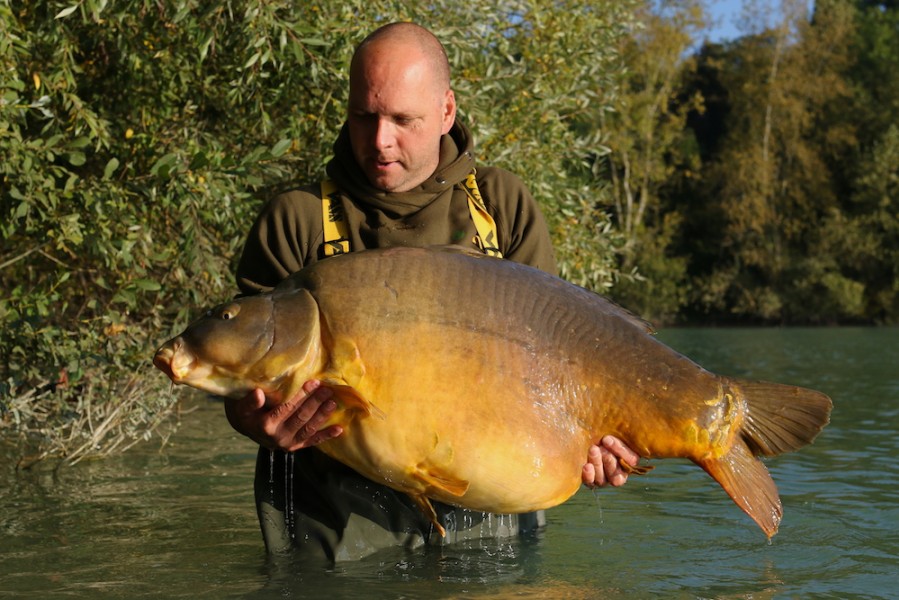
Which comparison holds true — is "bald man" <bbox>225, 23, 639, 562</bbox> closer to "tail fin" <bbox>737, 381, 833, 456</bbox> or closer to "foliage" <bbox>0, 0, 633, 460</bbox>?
"tail fin" <bbox>737, 381, 833, 456</bbox>

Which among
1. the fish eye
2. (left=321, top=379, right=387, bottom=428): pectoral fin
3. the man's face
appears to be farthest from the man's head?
(left=321, top=379, right=387, bottom=428): pectoral fin

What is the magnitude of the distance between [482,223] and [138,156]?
12.2ft

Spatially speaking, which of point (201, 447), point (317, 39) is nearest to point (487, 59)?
point (317, 39)

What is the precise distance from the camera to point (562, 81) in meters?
10.5

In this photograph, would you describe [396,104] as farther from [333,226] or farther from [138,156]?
[138,156]

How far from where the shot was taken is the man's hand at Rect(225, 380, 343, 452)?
337cm

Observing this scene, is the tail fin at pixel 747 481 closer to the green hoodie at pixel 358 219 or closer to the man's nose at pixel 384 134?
the green hoodie at pixel 358 219

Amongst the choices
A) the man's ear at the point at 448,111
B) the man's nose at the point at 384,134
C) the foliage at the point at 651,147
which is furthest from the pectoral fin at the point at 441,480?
the foliage at the point at 651,147

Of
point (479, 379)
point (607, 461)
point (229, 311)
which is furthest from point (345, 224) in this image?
point (607, 461)

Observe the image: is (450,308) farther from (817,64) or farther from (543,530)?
(817,64)

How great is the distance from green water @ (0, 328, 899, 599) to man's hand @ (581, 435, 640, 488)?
661mm

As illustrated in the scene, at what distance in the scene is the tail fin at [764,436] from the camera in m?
3.54

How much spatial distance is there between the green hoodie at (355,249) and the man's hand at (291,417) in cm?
56

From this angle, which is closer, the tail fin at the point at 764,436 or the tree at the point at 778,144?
the tail fin at the point at 764,436
